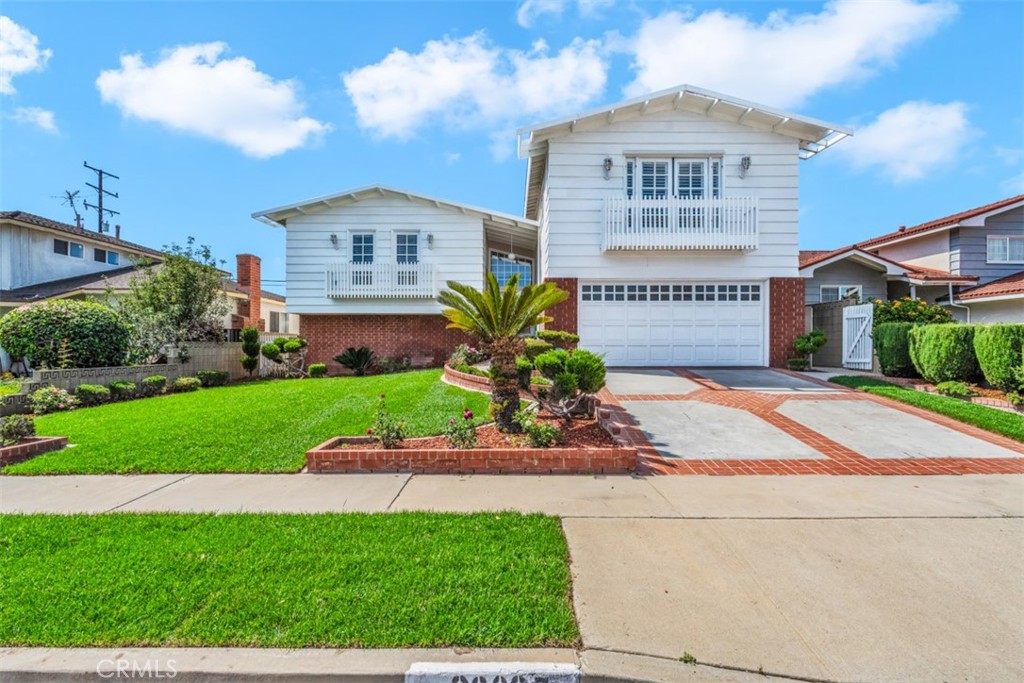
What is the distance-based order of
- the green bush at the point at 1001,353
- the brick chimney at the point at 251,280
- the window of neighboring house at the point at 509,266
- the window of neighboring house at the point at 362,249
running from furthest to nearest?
the window of neighboring house at the point at 509,266, the brick chimney at the point at 251,280, the window of neighboring house at the point at 362,249, the green bush at the point at 1001,353

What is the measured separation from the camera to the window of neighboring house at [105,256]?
70.4 ft

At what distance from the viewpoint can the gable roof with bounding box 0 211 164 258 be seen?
17609mm

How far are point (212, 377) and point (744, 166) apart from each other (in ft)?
55.7

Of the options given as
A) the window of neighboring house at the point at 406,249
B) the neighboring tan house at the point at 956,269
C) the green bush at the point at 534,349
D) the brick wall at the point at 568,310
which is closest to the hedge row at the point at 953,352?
the neighboring tan house at the point at 956,269

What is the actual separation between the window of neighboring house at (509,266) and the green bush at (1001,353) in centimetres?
1481

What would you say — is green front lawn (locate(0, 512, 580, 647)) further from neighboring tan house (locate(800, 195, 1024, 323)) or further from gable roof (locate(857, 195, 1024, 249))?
gable roof (locate(857, 195, 1024, 249))

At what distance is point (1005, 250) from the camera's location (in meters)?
16.8

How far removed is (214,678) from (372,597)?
86 centimetres

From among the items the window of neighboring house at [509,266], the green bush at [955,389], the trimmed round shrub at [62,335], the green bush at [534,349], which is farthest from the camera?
the window of neighboring house at [509,266]

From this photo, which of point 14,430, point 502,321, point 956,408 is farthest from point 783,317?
point 14,430

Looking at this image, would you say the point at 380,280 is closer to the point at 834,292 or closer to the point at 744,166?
the point at 744,166

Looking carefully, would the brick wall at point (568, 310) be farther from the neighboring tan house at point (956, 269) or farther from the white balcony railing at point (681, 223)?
the neighboring tan house at point (956, 269)

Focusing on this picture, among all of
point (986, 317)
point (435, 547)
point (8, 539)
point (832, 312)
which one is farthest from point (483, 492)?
point (986, 317)

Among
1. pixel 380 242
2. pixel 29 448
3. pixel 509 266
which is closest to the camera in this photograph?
pixel 29 448
